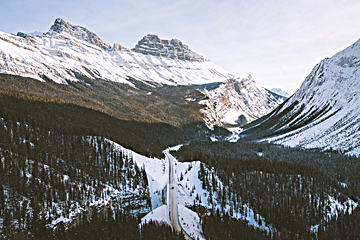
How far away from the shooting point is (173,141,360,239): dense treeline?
5128cm

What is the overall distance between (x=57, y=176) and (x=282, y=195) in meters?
53.8

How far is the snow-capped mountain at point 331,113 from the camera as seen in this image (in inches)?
4801

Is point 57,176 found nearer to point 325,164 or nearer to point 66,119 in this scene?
point 66,119

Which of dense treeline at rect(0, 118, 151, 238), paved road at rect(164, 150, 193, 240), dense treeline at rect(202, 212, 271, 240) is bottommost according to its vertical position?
dense treeline at rect(202, 212, 271, 240)

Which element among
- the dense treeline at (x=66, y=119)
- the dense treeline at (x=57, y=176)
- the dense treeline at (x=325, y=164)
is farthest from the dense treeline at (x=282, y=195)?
the dense treeline at (x=66, y=119)

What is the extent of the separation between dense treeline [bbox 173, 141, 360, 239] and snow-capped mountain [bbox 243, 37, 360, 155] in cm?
5176

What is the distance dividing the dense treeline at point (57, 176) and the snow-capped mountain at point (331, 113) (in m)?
100

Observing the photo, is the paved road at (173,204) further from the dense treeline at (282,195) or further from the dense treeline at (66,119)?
the dense treeline at (66,119)

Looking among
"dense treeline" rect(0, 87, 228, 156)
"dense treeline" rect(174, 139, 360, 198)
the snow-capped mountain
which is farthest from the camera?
the snow-capped mountain

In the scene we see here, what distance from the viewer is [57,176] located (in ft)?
166

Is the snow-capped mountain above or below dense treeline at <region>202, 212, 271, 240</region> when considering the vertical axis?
above

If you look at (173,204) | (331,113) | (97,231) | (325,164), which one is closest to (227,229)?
(173,204)

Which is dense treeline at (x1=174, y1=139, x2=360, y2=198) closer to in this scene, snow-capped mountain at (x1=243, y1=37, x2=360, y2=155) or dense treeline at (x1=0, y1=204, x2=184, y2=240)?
snow-capped mountain at (x1=243, y1=37, x2=360, y2=155)

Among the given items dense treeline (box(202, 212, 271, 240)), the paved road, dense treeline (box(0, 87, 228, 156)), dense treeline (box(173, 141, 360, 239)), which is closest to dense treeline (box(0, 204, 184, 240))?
the paved road
